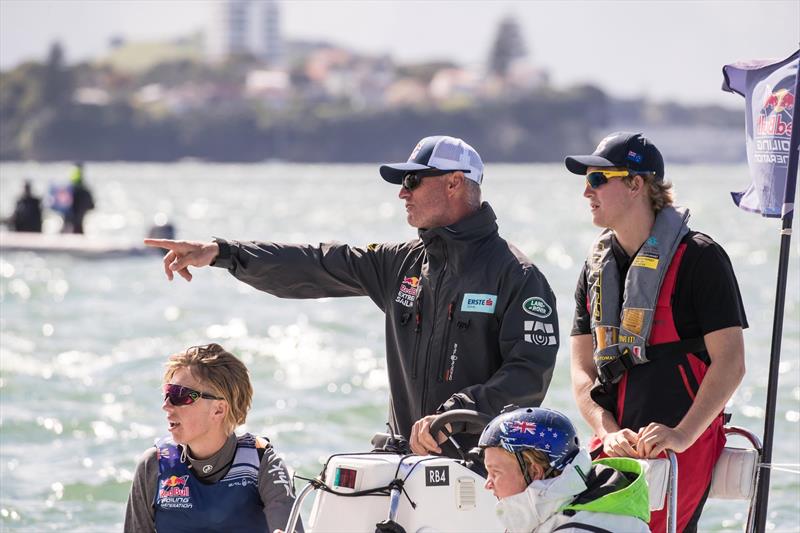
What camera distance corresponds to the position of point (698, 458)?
4.66 metres

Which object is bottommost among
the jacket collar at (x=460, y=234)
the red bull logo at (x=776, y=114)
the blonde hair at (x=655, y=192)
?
the jacket collar at (x=460, y=234)

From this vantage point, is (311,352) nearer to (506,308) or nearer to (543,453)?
(506,308)

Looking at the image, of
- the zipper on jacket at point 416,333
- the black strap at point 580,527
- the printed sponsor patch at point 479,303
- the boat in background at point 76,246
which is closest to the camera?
the black strap at point 580,527

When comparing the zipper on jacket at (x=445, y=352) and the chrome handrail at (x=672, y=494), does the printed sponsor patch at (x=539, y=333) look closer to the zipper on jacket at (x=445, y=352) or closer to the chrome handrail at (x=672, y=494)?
the zipper on jacket at (x=445, y=352)

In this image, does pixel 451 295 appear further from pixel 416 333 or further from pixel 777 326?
pixel 777 326

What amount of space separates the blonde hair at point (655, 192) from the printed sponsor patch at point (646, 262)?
20 centimetres

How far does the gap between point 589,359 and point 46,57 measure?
174916 millimetres

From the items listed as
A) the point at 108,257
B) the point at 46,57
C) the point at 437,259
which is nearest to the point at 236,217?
the point at 108,257

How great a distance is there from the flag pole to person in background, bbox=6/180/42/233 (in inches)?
1034

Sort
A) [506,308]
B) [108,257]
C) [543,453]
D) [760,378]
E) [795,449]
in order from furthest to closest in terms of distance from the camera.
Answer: [108,257] → [760,378] → [795,449] → [506,308] → [543,453]

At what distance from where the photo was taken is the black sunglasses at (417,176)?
5105 millimetres

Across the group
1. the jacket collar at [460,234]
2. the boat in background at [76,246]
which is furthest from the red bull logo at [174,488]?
the boat in background at [76,246]

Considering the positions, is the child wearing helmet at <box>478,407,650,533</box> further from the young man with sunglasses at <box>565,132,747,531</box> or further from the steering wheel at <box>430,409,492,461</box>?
the young man with sunglasses at <box>565,132,747,531</box>

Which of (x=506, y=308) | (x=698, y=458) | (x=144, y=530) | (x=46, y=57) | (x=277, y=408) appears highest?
(x=46, y=57)
